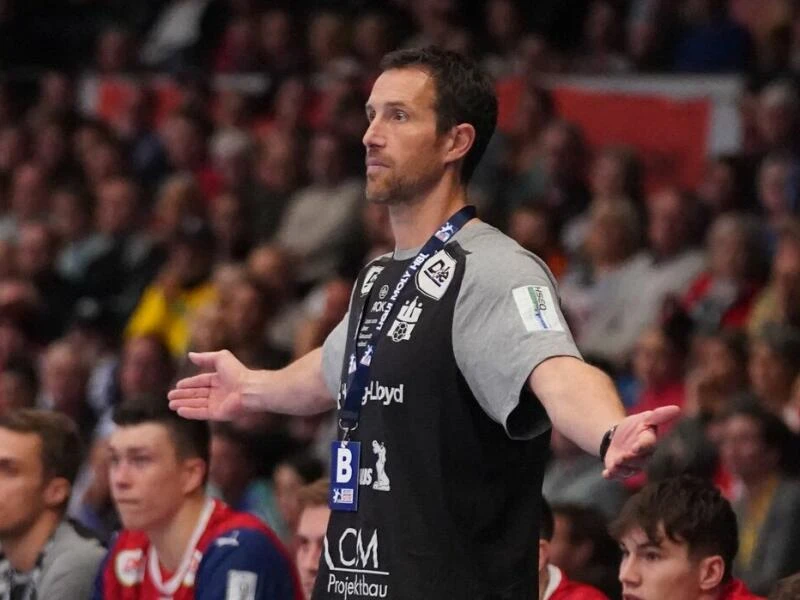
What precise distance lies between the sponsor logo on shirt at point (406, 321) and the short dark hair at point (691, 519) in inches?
45.4

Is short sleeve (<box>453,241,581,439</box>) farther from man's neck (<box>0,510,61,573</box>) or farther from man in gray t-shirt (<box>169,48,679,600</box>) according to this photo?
man's neck (<box>0,510,61,573</box>)

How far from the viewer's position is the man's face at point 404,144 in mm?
3672

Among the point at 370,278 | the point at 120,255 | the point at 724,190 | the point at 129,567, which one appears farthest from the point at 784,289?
the point at 120,255

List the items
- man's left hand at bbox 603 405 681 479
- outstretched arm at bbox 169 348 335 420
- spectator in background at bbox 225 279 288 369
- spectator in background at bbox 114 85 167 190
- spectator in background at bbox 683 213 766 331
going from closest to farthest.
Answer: man's left hand at bbox 603 405 681 479
outstretched arm at bbox 169 348 335 420
spectator in background at bbox 683 213 766 331
spectator in background at bbox 225 279 288 369
spectator in background at bbox 114 85 167 190

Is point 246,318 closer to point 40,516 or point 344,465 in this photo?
point 40,516

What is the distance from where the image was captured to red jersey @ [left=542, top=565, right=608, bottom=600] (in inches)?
187

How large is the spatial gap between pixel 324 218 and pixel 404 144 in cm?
669

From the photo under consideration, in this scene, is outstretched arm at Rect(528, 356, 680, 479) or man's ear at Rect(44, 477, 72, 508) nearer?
outstretched arm at Rect(528, 356, 680, 479)

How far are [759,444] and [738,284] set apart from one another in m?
1.74

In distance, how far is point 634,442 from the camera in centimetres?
299

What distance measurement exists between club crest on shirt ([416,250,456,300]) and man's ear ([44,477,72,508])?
2181 mm

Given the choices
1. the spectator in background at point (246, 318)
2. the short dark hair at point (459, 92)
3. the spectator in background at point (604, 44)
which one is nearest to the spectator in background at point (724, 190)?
the spectator in background at point (604, 44)

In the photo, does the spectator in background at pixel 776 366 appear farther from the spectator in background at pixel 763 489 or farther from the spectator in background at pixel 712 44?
the spectator in background at pixel 712 44

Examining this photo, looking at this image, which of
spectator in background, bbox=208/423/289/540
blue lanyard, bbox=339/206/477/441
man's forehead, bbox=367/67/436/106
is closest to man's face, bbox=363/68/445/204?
man's forehead, bbox=367/67/436/106
